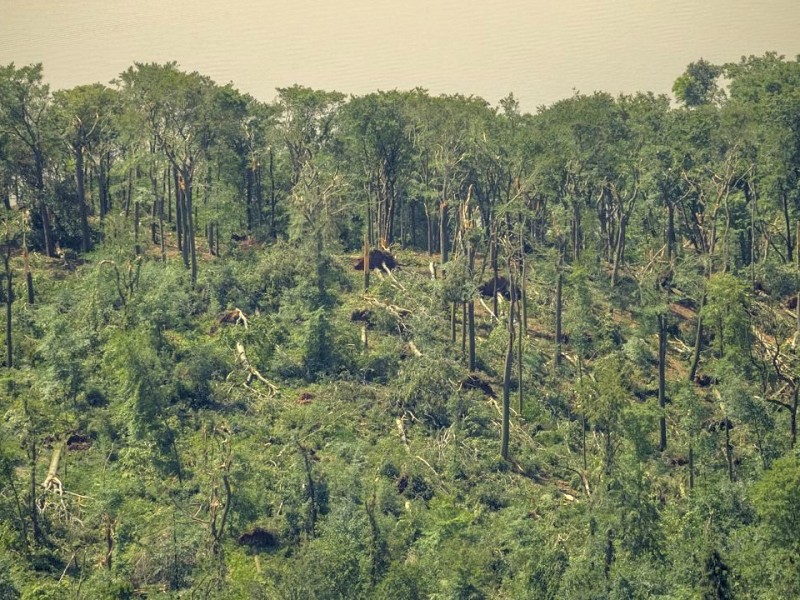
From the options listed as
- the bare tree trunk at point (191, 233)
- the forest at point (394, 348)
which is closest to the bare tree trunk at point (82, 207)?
the forest at point (394, 348)

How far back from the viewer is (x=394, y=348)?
49469mm

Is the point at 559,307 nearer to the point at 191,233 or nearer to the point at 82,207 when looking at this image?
the point at 191,233

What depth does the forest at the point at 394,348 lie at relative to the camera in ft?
117

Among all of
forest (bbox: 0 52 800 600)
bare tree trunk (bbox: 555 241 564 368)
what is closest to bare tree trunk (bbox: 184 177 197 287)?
forest (bbox: 0 52 800 600)

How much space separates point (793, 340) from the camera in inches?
1960

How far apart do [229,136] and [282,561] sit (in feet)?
94.1

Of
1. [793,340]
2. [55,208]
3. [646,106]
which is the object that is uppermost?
[646,106]

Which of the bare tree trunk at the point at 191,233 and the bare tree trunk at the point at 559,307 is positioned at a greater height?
the bare tree trunk at the point at 191,233

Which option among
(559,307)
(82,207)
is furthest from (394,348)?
(82,207)

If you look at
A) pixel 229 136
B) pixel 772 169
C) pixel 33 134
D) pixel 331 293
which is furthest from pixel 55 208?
pixel 772 169

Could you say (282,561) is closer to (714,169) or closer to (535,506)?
(535,506)

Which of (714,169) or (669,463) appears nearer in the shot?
(669,463)

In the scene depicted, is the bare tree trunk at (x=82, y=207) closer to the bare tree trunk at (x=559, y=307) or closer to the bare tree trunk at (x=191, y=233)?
the bare tree trunk at (x=191, y=233)

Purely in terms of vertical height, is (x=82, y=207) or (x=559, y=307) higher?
(x=82, y=207)
